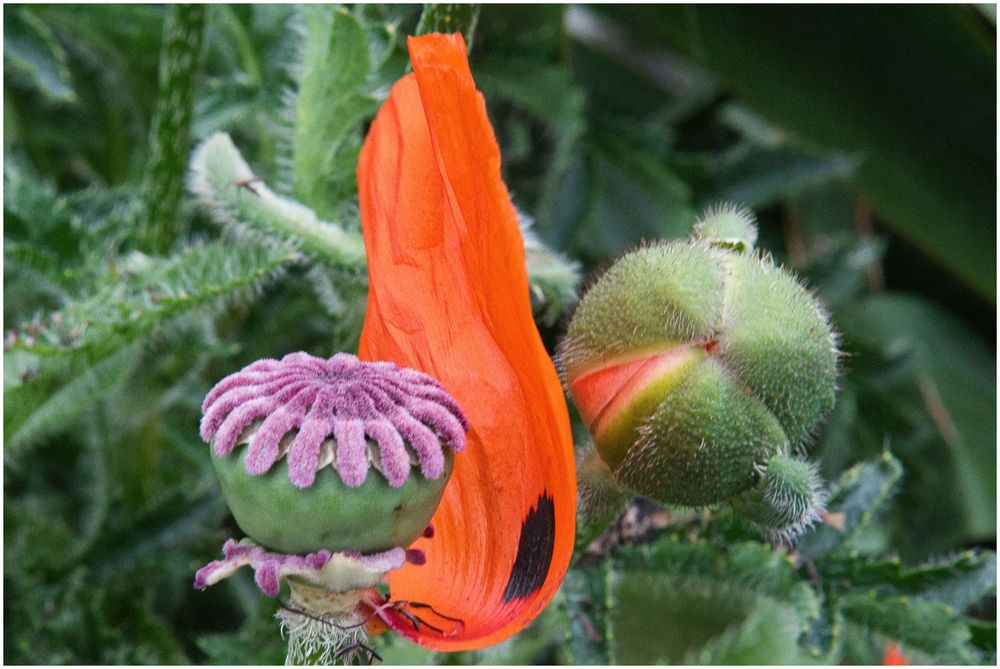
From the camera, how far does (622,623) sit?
1473 mm

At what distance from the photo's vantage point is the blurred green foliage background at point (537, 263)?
1173 millimetres

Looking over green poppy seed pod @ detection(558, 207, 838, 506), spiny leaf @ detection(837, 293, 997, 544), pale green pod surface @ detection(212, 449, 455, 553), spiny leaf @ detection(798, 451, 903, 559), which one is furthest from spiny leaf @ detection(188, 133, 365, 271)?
spiny leaf @ detection(837, 293, 997, 544)

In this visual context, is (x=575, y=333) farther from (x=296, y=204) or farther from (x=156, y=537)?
(x=156, y=537)

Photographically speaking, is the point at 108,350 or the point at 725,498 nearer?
the point at 725,498

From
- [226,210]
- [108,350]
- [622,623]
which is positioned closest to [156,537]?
[108,350]

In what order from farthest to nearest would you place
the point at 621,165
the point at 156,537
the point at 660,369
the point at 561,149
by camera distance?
the point at 621,165, the point at 561,149, the point at 156,537, the point at 660,369

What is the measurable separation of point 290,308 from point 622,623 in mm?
561

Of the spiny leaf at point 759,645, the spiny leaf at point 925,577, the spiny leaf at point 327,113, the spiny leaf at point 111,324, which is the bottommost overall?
the spiny leaf at point 759,645

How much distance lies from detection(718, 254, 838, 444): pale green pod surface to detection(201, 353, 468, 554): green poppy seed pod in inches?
8.8

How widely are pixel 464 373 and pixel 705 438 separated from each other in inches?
7.1

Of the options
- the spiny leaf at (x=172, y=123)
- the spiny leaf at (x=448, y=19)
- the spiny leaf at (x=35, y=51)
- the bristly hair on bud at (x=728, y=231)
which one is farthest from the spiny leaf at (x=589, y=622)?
the spiny leaf at (x=35, y=51)

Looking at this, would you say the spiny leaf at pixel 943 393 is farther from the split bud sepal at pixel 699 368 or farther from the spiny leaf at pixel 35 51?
the spiny leaf at pixel 35 51

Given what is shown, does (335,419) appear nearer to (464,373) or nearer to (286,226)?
(464,373)

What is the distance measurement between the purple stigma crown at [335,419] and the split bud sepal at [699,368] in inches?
5.9
